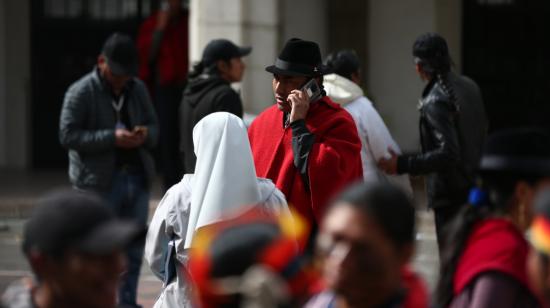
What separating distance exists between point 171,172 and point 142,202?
3.25 meters

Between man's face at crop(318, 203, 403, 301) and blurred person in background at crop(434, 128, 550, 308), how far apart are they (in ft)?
2.10

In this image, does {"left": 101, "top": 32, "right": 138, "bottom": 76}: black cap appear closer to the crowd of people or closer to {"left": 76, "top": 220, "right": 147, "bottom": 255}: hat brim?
the crowd of people

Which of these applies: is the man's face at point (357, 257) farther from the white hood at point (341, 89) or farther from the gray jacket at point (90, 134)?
the gray jacket at point (90, 134)

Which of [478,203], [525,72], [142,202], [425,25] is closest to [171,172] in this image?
[142,202]

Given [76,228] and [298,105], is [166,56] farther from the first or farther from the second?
[76,228]

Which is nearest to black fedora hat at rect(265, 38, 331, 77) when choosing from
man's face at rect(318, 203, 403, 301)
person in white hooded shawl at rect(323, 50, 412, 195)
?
person in white hooded shawl at rect(323, 50, 412, 195)

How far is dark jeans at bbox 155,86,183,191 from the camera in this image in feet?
41.4

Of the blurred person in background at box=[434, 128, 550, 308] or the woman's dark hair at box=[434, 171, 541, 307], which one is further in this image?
the woman's dark hair at box=[434, 171, 541, 307]

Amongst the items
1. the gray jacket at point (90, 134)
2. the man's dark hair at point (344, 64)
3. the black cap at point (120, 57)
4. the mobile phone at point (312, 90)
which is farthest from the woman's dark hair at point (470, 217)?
the black cap at point (120, 57)

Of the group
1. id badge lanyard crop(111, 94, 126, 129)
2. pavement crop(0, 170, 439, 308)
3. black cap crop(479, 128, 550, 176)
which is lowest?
pavement crop(0, 170, 439, 308)

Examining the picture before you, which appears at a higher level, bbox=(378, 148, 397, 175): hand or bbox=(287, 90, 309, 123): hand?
bbox=(287, 90, 309, 123): hand

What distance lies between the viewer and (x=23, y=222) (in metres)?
14.0

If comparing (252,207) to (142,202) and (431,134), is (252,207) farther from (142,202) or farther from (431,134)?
(142,202)

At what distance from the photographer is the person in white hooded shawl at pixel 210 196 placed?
6.07 meters
